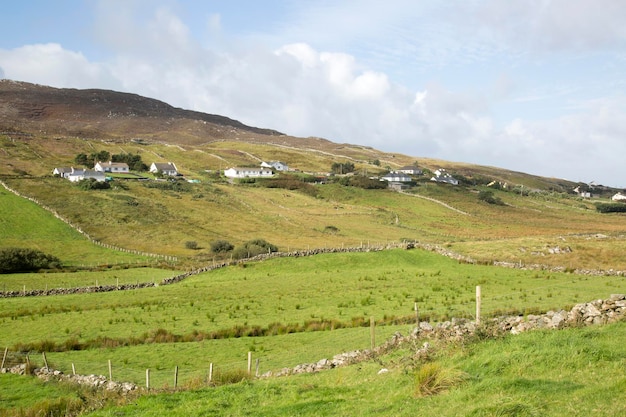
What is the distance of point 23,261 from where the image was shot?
191 ft

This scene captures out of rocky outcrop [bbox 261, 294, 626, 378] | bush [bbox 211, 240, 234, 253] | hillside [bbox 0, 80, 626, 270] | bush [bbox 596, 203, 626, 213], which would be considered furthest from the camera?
bush [bbox 596, 203, 626, 213]

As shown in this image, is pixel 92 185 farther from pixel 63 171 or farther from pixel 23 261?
pixel 23 261

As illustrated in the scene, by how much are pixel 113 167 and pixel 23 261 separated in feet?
330

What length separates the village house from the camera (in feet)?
496

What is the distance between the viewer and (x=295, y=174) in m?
179

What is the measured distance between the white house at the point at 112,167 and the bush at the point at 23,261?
94667mm

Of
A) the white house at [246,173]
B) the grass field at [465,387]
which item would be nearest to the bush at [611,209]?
the white house at [246,173]

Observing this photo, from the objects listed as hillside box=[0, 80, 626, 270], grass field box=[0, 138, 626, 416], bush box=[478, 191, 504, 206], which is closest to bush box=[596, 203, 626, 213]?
hillside box=[0, 80, 626, 270]

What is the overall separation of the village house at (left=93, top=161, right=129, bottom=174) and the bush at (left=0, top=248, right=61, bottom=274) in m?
94.7

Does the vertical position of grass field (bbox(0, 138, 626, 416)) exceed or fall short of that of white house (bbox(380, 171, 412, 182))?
it falls short

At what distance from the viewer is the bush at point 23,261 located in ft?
186

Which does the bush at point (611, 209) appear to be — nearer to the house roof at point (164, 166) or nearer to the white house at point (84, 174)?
the house roof at point (164, 166)

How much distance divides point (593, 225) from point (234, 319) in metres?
106

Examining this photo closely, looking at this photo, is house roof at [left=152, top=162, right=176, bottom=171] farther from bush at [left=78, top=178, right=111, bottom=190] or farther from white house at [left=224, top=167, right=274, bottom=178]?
bush at [left=78, top=178, right=111, bottom=190]
